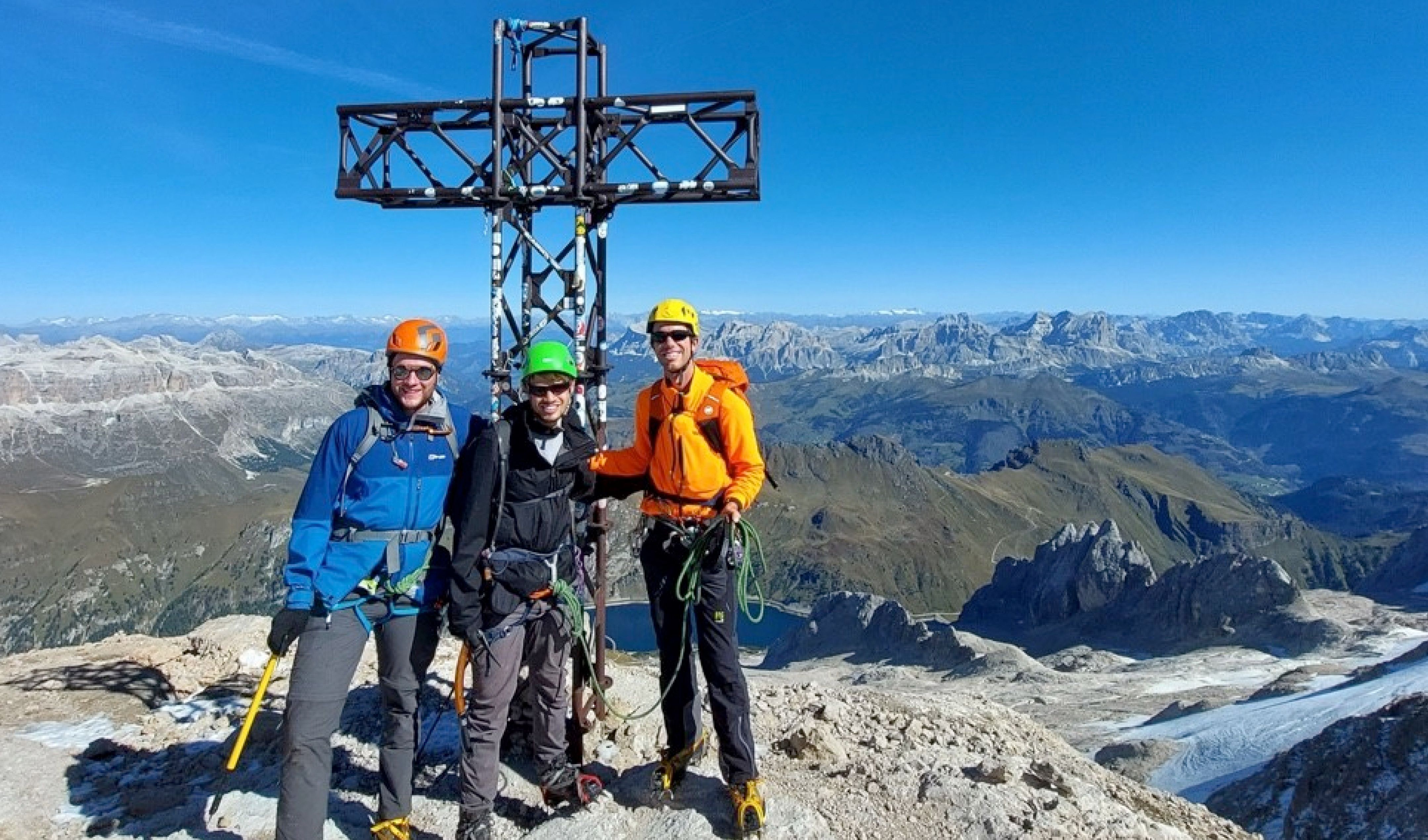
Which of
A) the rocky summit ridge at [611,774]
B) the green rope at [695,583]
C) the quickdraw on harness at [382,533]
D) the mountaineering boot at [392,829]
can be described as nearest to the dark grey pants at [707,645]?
the green rope at [695,583]

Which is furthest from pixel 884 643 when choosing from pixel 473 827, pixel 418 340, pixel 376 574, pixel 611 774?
pixel 418 340

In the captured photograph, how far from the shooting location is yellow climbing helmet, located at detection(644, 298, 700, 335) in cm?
739

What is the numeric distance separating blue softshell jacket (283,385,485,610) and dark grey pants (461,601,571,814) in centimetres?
87

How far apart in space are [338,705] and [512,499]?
7.73 ft

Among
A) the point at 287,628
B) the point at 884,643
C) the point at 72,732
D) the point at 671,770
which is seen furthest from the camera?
the point at 884,643

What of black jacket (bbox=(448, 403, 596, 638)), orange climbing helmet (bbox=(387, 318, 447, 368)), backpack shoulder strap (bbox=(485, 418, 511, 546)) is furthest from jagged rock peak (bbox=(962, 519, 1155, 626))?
orange climbing helmet (bbox=(387, 318, 447, 368))

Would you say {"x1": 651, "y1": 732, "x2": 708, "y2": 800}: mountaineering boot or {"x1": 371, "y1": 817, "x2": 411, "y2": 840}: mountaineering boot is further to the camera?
{"x1": 651, "y1": 732, "x2": 708, "y2": 800}: mountaineering boot

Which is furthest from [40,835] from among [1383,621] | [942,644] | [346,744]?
[1383,621]

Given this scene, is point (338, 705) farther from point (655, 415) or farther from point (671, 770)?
point (655, 415)

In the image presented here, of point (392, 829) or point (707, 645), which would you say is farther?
point (707, 645)

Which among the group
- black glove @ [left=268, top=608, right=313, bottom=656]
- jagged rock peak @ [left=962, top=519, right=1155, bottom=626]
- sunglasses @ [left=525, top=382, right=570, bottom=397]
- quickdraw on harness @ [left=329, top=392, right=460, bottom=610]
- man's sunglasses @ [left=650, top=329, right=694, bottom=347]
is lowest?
jagged rock peak @ [left=962, top=519, right=1155, bottom=626]

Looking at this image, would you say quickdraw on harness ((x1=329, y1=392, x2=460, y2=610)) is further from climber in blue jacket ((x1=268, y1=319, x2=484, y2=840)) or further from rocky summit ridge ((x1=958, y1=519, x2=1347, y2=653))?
rocky summit ridge ((x1=958, y1=519, x2=1347, y2=653))

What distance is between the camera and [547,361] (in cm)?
702

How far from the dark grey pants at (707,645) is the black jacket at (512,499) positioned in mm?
986
